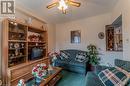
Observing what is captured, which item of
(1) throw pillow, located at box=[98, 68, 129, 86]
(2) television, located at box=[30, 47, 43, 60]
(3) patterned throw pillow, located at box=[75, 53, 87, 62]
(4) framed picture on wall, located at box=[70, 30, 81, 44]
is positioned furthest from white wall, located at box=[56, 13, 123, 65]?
(1) throw pillow, located at box=[98, 68, 129, 86]

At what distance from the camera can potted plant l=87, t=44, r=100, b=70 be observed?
17.0 feet

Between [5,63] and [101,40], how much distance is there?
4176 mm

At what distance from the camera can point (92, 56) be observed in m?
5.23

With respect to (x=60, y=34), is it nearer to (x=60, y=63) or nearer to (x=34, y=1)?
(x=60, y=63)

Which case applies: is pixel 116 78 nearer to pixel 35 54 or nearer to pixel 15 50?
pixel 15 50

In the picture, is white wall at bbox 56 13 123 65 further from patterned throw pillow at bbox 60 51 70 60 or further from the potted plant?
patterned throw pillow at bbox 60 51 70 60

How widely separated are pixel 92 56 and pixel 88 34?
1254mm

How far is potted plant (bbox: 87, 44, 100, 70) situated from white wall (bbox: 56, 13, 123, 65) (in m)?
0.26

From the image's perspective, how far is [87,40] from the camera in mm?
5961

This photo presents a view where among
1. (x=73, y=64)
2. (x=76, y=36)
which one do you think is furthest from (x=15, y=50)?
(x=76, y=36)

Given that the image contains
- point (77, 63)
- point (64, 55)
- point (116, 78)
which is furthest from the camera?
point (64, 55)

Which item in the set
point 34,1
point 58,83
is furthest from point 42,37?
point 58,83

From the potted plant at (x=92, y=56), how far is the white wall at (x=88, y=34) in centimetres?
26

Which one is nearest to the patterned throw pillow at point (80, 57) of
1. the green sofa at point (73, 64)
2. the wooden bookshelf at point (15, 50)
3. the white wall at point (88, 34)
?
the green sofa at point (73, 64)
